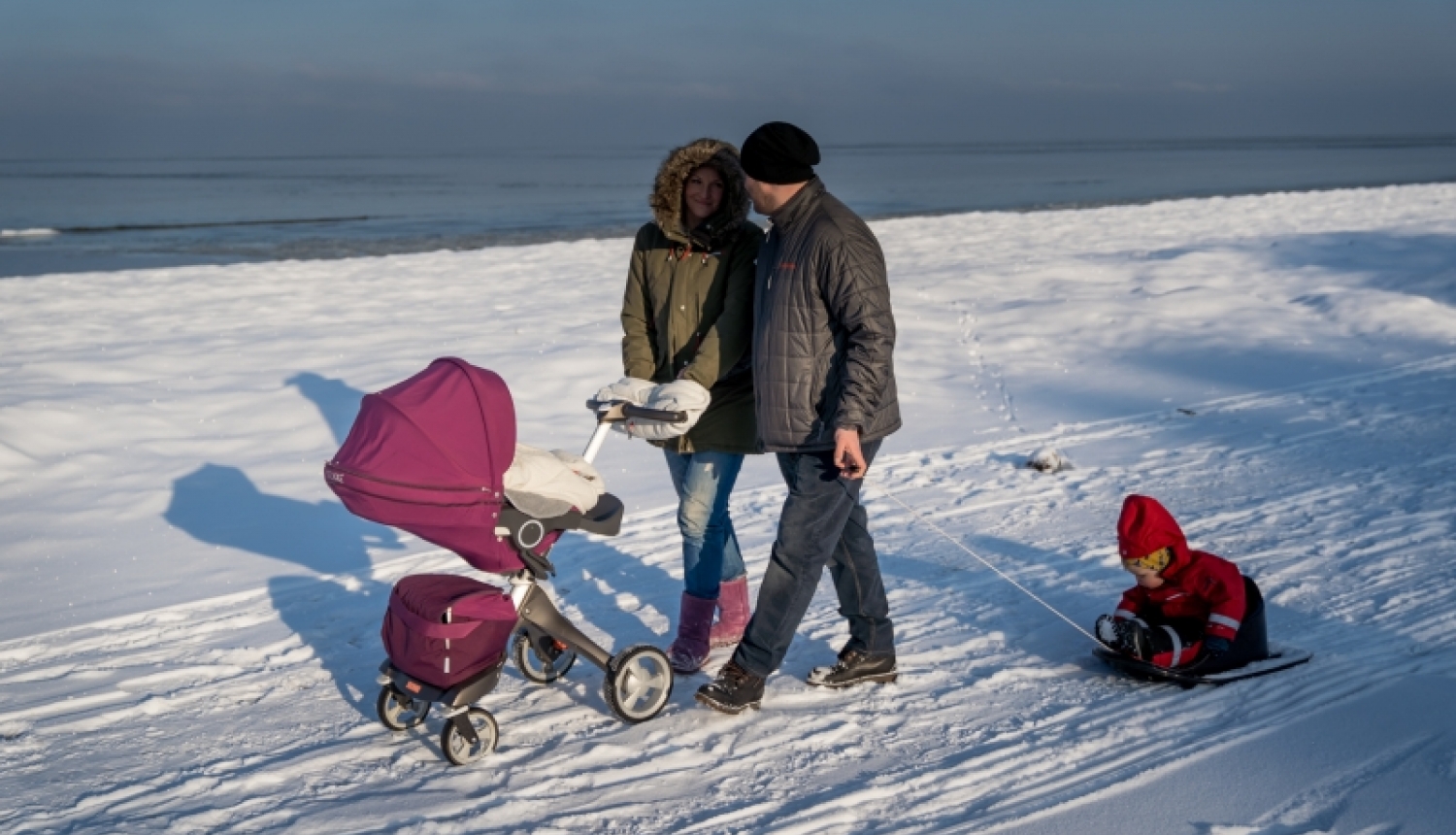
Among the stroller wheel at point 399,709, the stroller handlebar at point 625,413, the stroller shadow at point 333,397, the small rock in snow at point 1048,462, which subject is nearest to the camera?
the stroller handlebar at point 625,413

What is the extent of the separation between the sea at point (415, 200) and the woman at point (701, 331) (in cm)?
1861

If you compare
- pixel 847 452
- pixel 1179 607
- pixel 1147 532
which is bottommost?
pixel 1179 607

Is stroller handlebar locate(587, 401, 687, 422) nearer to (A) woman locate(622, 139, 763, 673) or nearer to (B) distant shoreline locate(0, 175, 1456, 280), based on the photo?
(A) woman locate(622, 139, 763, 673)

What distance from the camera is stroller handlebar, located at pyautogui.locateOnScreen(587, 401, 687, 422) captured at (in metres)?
4.04

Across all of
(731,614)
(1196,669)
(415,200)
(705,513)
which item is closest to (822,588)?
(731,614)

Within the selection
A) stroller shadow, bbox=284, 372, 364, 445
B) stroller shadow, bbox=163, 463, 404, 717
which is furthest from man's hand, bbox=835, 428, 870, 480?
Answer: stroller shadow, bbox=284, 372, 364, 445

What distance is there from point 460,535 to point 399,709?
2.55 ft

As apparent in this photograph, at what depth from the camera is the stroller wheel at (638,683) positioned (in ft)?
13.7

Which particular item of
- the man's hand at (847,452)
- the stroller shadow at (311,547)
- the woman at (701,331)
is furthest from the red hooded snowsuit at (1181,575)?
the stroller shadow at (311,547)

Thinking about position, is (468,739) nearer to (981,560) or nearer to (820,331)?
(820,331)

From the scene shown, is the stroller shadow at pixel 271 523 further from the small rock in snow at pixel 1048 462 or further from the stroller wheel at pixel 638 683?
the small rock in snow at pixel 1048 462

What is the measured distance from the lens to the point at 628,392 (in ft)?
14.0

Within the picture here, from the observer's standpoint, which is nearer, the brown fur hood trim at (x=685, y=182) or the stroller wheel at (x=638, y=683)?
the stroller wheel at (x=638, y=683)

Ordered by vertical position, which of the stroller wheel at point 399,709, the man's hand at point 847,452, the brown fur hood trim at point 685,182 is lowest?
the stroller wheel at point 399,709
